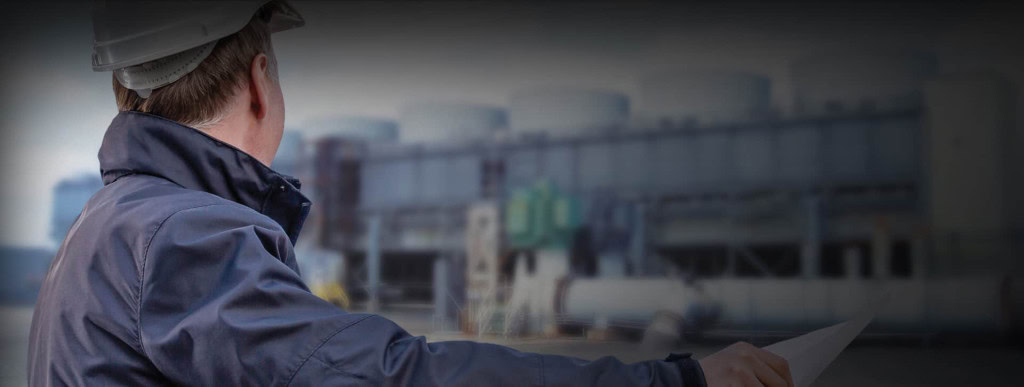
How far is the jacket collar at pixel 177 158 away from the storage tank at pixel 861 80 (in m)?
→ 7.70

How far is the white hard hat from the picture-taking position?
0.60 meters

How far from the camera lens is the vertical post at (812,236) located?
26.1 ft

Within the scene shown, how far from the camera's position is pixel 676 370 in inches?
19.2

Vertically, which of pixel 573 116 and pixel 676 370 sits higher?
pixel 573 116

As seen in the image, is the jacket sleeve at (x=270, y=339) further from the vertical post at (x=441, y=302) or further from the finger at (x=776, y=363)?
the vertical post at (x=441, y=302)

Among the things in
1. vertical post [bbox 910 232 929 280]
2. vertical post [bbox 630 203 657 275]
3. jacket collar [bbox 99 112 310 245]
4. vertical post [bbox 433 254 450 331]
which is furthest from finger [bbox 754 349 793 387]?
vertical post [bbox 630 203 657 275]

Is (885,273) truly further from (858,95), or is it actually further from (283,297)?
(283,297)

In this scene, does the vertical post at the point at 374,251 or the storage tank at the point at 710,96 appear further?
the vertical post at the point at 374,251

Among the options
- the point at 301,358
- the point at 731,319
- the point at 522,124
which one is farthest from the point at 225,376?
the point at 522,124

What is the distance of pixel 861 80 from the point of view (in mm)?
7367

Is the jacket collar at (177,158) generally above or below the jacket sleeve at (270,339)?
above

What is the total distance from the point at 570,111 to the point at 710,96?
74.9 inches

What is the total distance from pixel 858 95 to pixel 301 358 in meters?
7.97

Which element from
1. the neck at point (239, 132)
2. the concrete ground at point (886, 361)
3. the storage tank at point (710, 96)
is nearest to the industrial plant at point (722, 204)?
the storage tank at point (710, 96)
